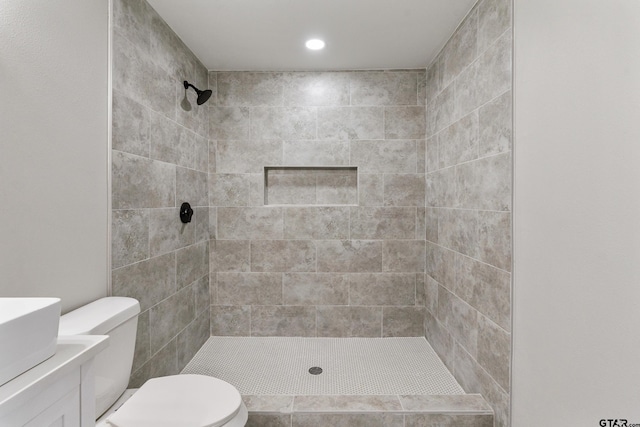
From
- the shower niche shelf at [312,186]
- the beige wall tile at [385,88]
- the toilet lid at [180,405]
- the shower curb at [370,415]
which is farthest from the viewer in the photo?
the shower niche shelf at [312,186]

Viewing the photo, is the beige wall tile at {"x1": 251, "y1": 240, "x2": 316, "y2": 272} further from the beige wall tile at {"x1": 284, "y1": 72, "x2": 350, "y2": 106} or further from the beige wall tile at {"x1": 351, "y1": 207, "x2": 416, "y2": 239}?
the beige wall tile at {"x1": 284, "y1": 72, "x2": 350, "y2": 106}

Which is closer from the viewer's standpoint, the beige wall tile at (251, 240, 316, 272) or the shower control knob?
the shower control knob

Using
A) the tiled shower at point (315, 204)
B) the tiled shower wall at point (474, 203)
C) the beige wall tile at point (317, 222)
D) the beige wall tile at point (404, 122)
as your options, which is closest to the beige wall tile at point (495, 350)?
the tiled shower wall at point (474, 203)

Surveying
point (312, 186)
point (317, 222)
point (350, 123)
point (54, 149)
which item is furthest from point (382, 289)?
point (54, 149)

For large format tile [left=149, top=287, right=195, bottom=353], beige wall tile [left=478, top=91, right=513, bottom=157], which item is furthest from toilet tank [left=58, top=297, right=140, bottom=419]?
beige wall tile [left=478, top=91, right=513, bottom=157]

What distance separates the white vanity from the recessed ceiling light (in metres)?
2.19

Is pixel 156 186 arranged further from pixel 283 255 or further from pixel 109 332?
pixel 283 255

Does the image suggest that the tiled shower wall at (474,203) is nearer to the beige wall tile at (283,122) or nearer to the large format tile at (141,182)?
the beige wall tile at (283,122)

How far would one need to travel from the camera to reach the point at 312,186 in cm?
292

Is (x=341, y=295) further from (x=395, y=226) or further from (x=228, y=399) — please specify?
(x=228, y=399)

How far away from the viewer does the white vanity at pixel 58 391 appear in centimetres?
57

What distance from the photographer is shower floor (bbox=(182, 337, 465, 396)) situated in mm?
2096

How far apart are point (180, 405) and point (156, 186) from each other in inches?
47.1

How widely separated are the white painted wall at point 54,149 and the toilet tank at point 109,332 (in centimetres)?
11
